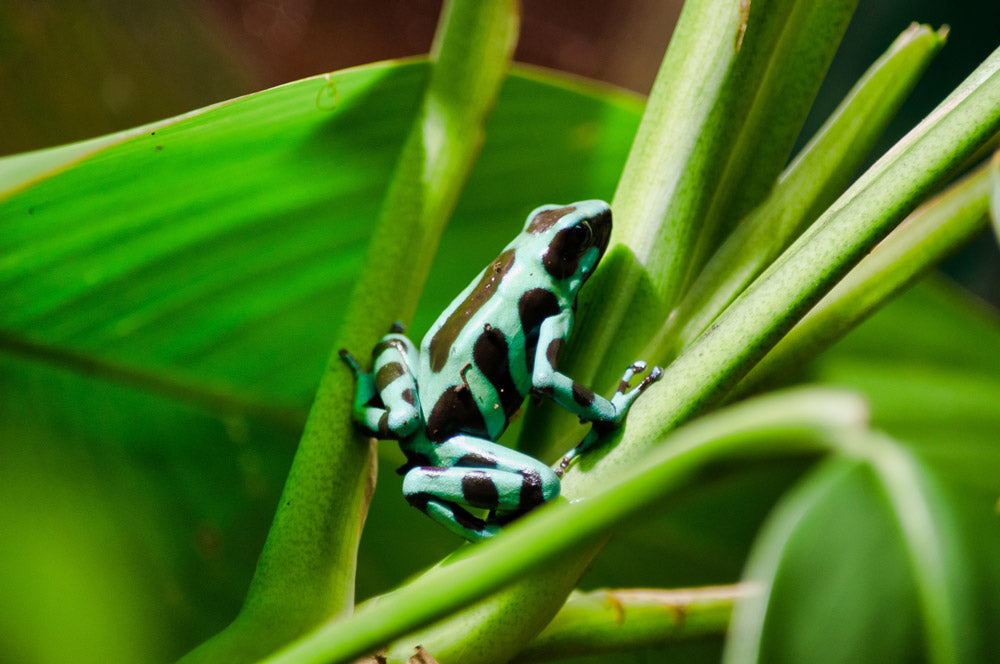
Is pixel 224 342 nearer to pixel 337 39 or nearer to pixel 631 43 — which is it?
pixel 337 39

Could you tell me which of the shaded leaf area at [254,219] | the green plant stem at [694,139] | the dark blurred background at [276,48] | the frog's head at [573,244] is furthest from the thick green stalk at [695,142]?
the dark blurred background at [276,48]

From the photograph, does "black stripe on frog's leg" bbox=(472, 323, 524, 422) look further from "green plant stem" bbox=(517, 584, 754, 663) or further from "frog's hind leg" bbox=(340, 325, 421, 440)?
"green plant stem" bbox=(517, 584, 754, 663)

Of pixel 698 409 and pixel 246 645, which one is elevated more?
pixel 698 409

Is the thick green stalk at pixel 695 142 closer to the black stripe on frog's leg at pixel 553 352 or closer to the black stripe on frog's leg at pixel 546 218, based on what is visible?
the black stripe on frog's leg at pixel 553 352

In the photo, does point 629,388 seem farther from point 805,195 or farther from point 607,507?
point 607,507

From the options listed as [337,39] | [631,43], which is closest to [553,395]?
[337,39]

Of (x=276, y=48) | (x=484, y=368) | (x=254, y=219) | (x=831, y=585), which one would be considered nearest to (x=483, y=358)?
(x=484, y=368)
